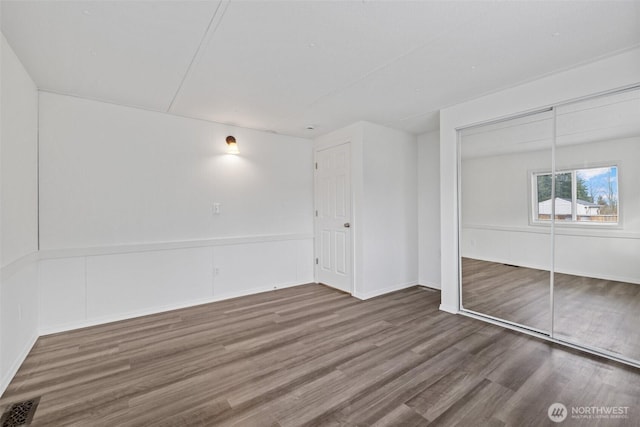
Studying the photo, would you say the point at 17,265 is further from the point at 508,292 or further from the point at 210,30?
the point at 508,292

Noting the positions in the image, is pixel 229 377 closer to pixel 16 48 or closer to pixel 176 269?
pixel 176 269

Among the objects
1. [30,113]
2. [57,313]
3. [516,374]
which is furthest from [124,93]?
A: [516,374]

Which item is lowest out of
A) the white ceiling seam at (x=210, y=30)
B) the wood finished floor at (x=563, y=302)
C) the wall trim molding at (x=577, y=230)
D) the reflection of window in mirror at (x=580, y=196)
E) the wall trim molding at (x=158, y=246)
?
the wood finished floor at (x=563, y=302)

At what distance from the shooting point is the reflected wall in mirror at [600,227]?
2.24 m

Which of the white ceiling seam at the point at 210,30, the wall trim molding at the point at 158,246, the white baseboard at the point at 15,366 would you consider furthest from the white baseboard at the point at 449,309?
the white baseboard at the point at 15,366

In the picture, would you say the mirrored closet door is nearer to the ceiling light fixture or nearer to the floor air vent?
the ceiling light fixture

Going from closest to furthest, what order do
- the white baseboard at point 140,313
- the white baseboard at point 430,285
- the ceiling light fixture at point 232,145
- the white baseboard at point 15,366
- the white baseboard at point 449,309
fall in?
the white baseboard at point 15,366 < the white baseboard at point 140,313 < the white baseboard at point 449,309 < the ceiling light fixture at point 232,145 < the white baseboard at point 430,285

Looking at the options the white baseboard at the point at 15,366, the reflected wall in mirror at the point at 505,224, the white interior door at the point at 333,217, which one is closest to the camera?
the white baseboard at the point at 15,366

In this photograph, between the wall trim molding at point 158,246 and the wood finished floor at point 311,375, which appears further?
the wall trim molding at point 158,246

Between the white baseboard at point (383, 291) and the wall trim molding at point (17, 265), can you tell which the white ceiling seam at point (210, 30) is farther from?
the white baseboard at point (383, 291)

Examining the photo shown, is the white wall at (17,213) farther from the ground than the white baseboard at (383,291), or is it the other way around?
the white wall at (17,213)

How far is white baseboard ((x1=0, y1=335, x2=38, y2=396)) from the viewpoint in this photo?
198 cm

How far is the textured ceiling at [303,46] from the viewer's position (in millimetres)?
1730

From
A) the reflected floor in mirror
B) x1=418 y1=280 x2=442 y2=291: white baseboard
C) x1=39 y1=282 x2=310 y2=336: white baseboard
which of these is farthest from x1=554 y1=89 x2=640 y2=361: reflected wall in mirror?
x1=39 y1=282 x2=310 y2=336: white baseboard
